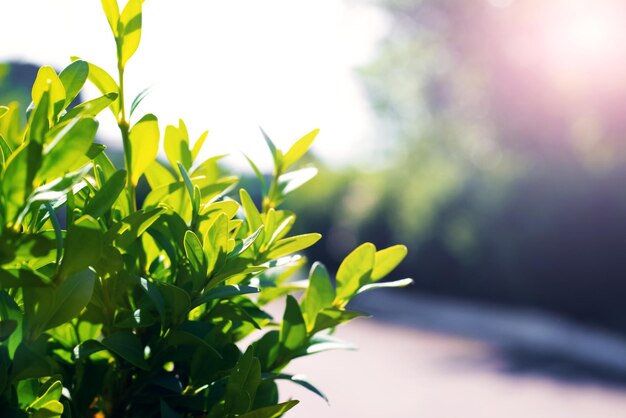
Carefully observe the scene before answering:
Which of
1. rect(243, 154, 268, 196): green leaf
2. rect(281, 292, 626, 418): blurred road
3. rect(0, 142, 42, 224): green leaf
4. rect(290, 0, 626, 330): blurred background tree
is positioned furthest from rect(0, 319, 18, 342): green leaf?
rect(290, 0, 626, 330): blurred background tree

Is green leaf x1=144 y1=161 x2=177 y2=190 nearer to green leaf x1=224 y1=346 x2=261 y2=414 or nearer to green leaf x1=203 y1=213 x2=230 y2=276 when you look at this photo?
green leaf x1=203 y1=213 x2=230 y2=276

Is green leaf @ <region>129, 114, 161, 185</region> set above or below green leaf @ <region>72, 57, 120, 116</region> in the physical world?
below

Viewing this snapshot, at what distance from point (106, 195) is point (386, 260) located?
39cm

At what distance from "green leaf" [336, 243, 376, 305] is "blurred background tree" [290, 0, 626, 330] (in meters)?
10.6

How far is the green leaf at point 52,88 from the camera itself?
2.52ft

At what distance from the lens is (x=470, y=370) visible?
31.4ft

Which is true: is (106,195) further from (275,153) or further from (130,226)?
(275,153)

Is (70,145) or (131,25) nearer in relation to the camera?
(70,145)

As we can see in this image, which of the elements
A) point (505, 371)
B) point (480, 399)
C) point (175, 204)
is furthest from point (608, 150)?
point (175, 204)

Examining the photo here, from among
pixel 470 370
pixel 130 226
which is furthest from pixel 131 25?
pixel 470 370

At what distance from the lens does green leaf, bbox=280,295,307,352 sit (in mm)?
948

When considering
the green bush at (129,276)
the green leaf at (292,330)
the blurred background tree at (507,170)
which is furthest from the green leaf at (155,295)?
the blurred background tree at (507,170)

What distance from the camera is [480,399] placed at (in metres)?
8.19

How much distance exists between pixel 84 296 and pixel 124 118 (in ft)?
0.95
